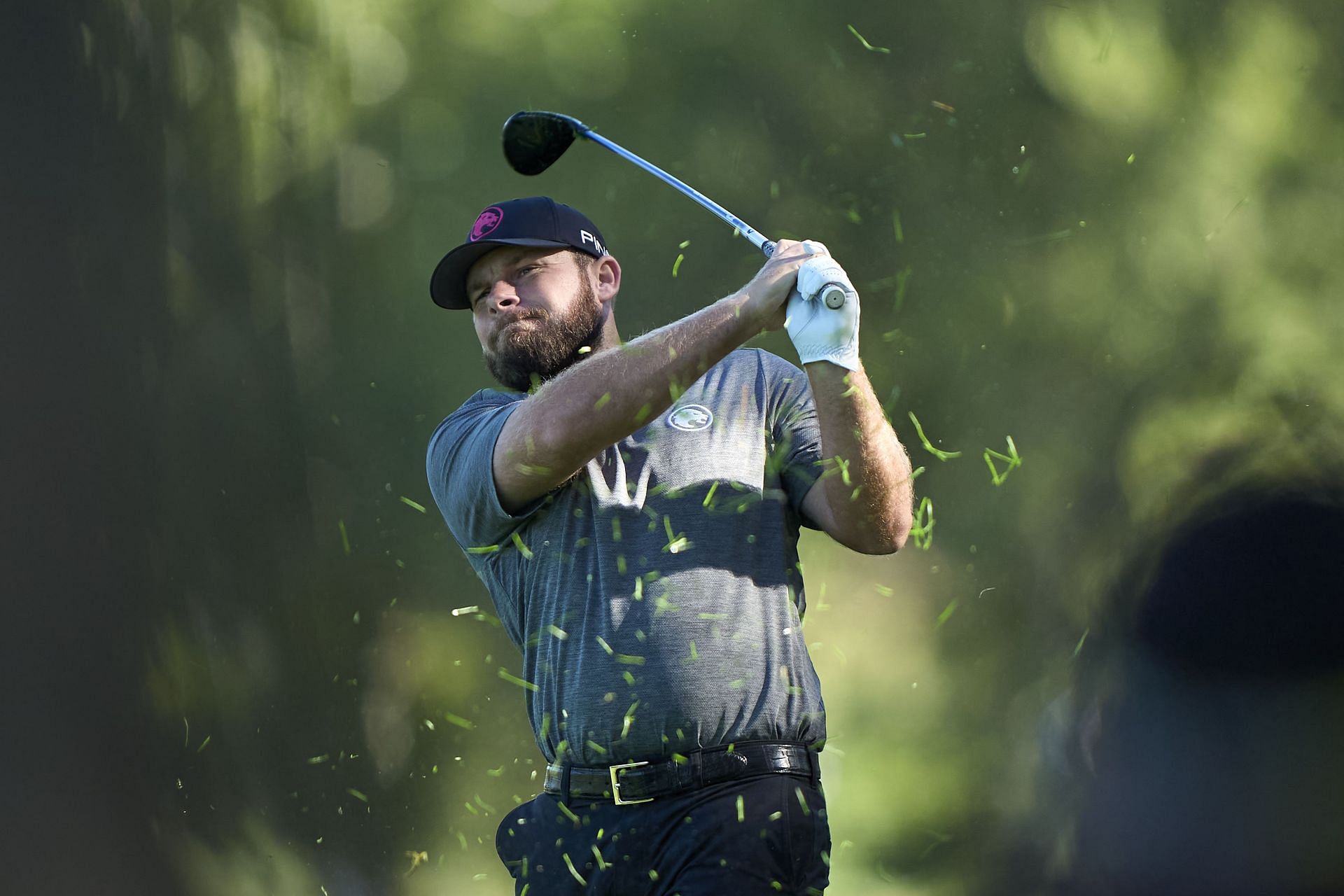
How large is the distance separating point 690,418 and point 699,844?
2.34 ft

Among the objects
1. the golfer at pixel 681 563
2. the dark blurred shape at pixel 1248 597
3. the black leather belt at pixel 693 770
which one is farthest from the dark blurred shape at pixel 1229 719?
the black leather belt at pixel 693 770

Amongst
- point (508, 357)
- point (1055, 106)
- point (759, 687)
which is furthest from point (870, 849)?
point (1055, 106)

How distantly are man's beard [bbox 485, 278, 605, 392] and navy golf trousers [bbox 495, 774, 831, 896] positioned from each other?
0.80m

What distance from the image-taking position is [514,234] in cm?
249

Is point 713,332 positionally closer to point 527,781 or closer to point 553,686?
point 553,686

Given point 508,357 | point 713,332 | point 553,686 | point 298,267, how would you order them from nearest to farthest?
1. point 713,332
2. point 553,686
3. point 508,357
4. point 298,267

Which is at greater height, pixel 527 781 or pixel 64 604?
pixel 64 604

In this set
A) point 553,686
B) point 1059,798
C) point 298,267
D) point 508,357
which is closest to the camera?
point 553,686

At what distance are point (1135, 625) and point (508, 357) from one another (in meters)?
1.71

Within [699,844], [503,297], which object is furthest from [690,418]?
[699,844]

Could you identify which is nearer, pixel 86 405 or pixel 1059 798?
pixel 1059 798

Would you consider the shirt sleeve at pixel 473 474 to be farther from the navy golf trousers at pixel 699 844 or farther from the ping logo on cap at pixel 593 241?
the navy golf trousers at pixel 699 844

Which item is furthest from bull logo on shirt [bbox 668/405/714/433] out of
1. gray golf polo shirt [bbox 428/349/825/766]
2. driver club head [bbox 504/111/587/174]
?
driver club head [bbox 504/111/587/174]

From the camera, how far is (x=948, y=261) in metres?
3.23
